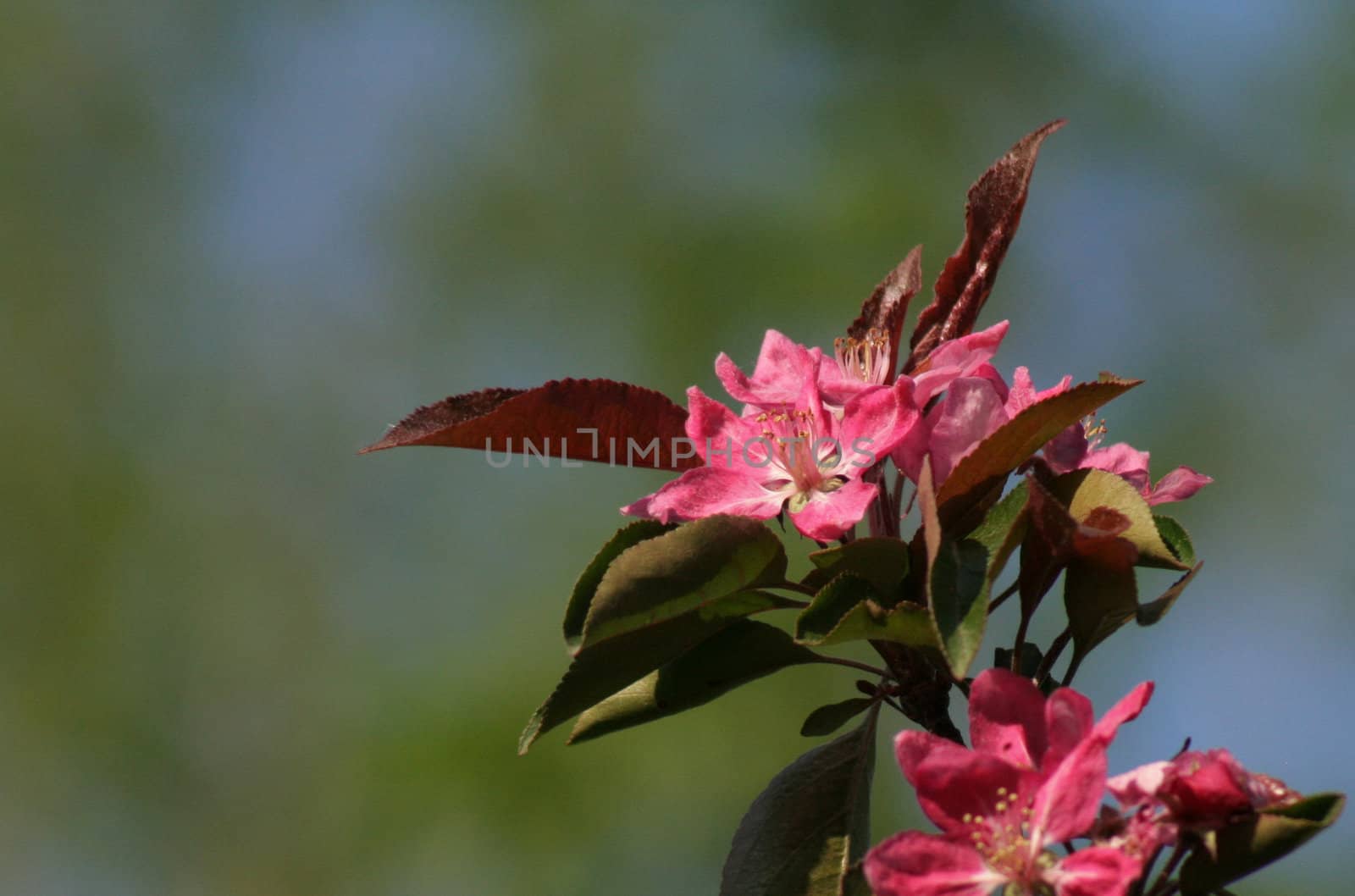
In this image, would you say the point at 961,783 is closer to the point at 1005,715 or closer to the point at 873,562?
the point at 1005,715

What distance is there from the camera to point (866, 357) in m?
1.36

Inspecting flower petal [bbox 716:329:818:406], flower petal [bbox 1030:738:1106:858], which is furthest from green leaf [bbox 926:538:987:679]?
flower petal [bbox 716:329:818:406]

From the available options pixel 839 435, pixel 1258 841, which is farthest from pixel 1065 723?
pixel 839 435

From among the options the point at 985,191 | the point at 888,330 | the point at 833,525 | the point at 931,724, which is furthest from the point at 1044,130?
the point at 931,724

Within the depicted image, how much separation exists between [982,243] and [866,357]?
162mm

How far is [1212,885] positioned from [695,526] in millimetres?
461

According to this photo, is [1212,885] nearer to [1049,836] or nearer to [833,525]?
[1049,836]

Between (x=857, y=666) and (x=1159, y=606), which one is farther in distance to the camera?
(x=857, y=666)

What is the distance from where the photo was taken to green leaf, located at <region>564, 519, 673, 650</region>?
1073mm

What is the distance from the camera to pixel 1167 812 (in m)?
0.92

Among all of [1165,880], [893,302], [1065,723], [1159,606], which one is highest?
[893,302]

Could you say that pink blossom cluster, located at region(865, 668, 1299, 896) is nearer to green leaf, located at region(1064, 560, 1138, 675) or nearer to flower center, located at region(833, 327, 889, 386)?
green leaf, located at region(1064, 560, 1138, 675)

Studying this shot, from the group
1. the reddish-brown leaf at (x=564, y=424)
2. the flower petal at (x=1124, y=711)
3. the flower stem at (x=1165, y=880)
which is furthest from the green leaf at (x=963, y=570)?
the reddish-brown leaf at (x=564, y=424)

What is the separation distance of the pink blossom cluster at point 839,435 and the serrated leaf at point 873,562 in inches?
2.0
